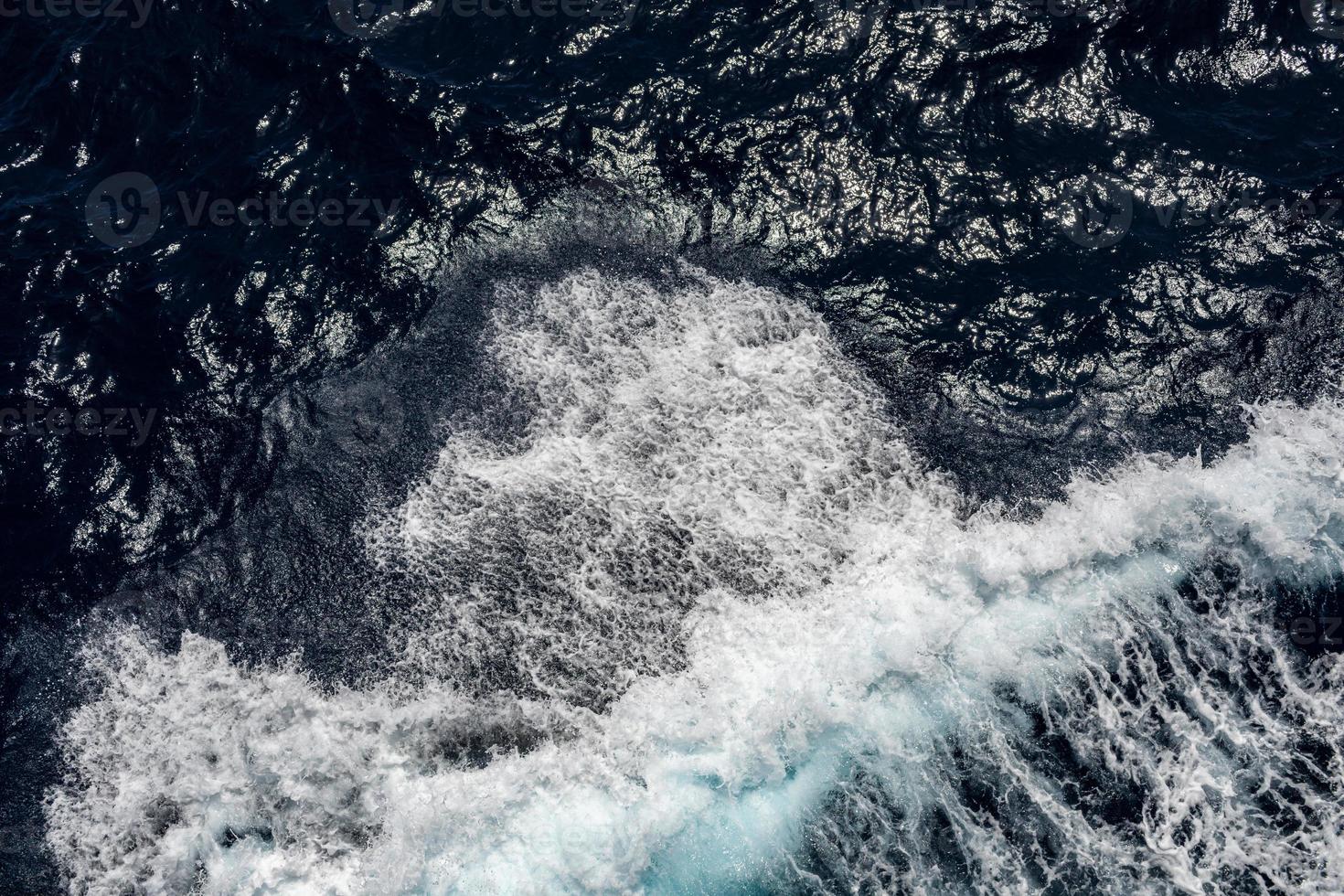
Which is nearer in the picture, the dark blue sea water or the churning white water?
the churning white water

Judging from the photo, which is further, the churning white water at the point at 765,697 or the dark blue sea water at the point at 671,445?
the dark blue sea water at the point at 671,445

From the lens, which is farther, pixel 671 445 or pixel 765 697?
pixel 671 445

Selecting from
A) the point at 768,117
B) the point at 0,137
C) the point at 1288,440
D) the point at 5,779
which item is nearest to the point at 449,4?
the point at 768,117

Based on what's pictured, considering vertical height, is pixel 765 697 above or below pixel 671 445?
below

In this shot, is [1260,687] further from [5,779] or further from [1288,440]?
[5,779]
